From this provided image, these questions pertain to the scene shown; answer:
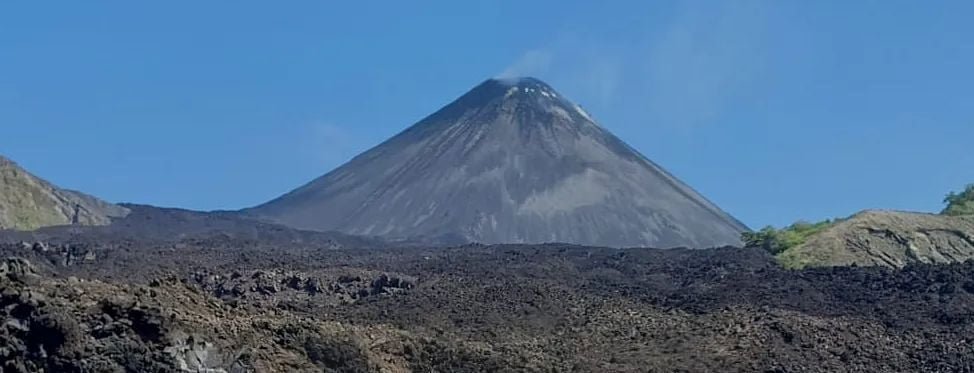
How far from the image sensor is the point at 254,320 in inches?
1342

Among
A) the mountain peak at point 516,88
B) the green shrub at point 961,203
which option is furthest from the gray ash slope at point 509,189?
the green shrub at point 961,203

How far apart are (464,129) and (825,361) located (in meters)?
100.0

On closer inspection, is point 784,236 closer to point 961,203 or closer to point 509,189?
point 961,203

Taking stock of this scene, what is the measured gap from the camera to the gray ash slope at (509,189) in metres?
116

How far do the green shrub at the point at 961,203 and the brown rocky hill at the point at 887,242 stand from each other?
4474 mm

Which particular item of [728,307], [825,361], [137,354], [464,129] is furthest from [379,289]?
[464,129]

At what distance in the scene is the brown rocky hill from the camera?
67562 mm

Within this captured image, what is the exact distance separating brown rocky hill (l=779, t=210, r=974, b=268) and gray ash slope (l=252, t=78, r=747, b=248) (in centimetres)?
3868

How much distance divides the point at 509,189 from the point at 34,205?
135 feet

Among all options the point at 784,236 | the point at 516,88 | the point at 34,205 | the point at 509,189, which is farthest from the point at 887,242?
the point at 516,88

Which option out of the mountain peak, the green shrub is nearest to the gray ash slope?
the mountain peak

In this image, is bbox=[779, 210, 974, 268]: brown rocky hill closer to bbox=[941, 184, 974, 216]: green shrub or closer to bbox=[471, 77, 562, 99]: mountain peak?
bbox=[941, 184, 974, 216]: green shrub

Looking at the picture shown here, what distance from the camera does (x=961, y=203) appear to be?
82312 millimetres

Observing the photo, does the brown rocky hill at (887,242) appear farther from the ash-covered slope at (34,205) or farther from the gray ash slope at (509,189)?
the ash-covered slope at (34,205)
